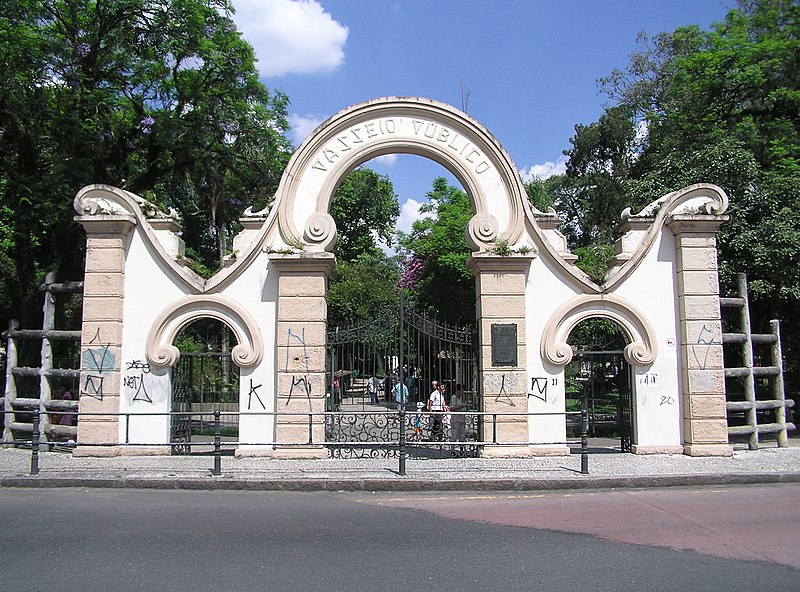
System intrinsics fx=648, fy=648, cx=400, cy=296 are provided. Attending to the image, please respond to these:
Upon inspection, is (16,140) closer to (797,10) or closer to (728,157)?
(728,157)

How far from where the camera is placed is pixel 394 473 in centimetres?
1023

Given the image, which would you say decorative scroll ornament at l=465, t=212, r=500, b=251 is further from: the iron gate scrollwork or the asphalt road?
the iron gate scrollwork

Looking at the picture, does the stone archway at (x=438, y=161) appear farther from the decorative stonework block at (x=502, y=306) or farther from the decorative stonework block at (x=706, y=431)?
the decorative stonework block at (x=706, y=431)

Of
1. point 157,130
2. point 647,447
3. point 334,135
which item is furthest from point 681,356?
point 157,130

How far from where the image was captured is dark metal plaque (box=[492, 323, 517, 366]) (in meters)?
12.0

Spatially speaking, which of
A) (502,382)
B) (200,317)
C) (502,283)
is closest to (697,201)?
(502,283)

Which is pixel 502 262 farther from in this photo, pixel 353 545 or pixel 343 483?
pixel 353 545

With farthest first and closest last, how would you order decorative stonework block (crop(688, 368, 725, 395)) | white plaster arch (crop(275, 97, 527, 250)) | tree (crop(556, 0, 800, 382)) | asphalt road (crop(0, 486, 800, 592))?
tree (crop(556, 0, 800, 382)) < white plaster arch (crop(275, 97, 527, 250)) < decorative stonework block (crop(688, 368, 725, 395)) < asphalt road (crop(0, 486, 800, 592))

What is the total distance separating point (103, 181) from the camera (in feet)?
55.1

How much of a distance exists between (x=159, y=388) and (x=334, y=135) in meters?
5.83

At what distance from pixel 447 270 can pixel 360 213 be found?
322 inches

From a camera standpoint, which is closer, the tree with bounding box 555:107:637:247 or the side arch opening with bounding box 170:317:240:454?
the side arch opening with bounding box 170:317:240:454

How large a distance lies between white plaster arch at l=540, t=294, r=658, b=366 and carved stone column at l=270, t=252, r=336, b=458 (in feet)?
14.0

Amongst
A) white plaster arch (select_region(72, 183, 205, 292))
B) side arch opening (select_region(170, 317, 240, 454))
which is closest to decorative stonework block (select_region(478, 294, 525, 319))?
side arch opening (select_region(170, 317, 240, 454))
